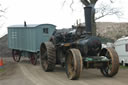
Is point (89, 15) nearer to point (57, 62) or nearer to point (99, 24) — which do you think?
point (57, 62)

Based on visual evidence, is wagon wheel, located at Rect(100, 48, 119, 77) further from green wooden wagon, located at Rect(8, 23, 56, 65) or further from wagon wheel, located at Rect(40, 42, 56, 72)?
green wooden wagon, located at Rect(8, 23, 56, 65)

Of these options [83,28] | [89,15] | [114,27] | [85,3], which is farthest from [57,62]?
[114,27]

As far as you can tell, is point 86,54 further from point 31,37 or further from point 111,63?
point 31,37

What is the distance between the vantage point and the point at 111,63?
1002cm

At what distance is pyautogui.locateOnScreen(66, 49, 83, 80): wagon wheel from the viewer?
9230 millimetres

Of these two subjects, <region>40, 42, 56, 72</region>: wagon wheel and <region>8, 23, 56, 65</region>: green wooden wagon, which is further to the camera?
<region>8, 23, 56, 65</region>: green wooden wagon

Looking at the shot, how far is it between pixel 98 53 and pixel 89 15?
167 centimetres

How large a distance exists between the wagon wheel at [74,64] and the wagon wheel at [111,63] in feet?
4.60

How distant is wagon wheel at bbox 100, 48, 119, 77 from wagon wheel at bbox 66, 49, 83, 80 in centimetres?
140

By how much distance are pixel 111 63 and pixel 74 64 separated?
5.53 feet

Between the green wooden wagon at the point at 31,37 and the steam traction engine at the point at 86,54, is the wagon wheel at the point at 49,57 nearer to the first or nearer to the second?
the steam traction engine at the point at 86,54

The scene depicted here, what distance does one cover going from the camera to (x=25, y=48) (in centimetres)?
1839

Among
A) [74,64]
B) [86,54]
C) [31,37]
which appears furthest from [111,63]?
[31,37]

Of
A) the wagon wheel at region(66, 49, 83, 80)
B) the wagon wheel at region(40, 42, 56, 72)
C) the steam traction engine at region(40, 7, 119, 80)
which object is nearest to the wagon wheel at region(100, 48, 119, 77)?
the steam traction engine at region(40, 7, 119, 80)
